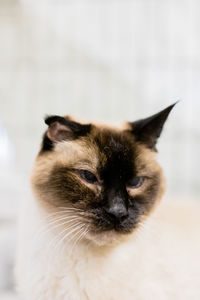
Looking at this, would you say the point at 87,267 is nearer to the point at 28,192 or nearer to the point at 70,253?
the point at 70,253

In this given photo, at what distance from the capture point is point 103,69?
8.34 feet

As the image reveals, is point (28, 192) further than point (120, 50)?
No

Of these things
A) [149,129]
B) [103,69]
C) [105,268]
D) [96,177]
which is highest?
[103,69]

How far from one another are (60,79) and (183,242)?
65.4 inches

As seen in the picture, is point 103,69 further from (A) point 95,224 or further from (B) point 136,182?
(A) point 95,224

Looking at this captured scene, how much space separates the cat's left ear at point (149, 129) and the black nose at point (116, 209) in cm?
26

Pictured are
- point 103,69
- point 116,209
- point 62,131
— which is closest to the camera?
point 116,209

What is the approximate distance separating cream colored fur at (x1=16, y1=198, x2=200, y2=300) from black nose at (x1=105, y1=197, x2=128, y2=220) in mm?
153

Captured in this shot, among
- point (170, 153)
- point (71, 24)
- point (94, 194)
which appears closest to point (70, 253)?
point (94, 194)

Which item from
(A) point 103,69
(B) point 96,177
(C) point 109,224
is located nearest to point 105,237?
(C) point 109,224

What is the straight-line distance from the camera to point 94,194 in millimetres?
976

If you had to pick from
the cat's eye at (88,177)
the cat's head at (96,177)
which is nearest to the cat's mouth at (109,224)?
the cat's head at (96,177)

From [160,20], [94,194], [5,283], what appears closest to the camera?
[94,194]

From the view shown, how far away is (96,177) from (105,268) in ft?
0.87
